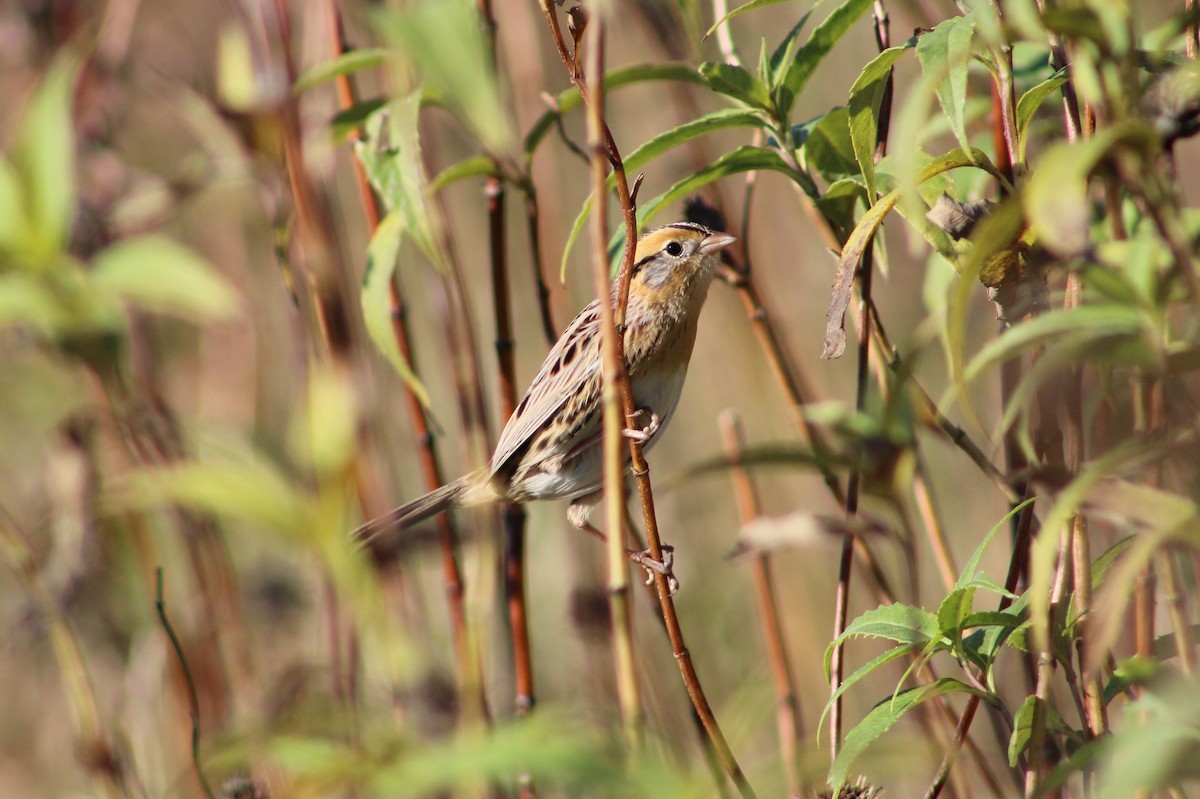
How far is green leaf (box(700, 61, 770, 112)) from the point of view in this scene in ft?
5.95

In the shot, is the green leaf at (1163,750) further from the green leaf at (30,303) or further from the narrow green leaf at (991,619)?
the green leaf at (30,303)

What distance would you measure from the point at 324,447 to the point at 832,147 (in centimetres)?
126

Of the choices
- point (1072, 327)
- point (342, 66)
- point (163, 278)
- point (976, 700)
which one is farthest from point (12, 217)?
point (976, 700)

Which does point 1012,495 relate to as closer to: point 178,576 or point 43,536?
point 43,536

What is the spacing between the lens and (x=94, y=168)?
272cm

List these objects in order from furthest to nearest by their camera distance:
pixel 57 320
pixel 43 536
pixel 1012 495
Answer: pixel 43 536
pixel 1012 495
pixel 57 320

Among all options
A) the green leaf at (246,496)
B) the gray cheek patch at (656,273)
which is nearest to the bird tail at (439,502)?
the gray cheek patch at (656,273)

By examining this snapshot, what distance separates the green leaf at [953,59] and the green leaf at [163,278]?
2.88 feet

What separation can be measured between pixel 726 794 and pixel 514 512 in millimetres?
1055

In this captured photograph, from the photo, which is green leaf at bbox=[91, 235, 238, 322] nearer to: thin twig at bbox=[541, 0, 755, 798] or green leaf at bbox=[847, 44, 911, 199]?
thin twig at bbox=[541, 0, 755, 798]

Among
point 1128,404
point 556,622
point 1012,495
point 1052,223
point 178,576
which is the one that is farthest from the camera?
Answer: point 556,622

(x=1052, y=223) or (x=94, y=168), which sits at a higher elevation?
(x=94, y=168)

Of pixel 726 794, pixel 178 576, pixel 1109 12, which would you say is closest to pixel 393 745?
pixel 726 794

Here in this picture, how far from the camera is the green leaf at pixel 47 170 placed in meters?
1.28
